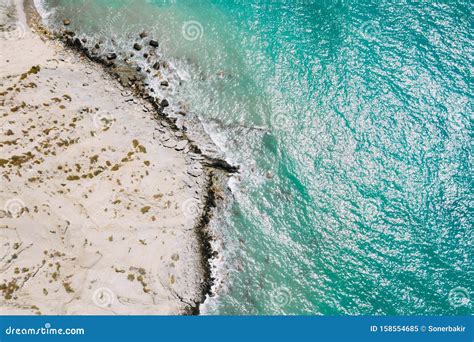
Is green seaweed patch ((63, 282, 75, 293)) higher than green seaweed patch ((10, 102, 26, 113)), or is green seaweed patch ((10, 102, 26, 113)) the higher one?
green seaweed patch ((10, 102, 26, 113))

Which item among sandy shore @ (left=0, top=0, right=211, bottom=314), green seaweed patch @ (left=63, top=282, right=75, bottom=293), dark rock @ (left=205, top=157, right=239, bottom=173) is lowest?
green seaweed patch @ (left=63, top=282, right=75, bottom=293)

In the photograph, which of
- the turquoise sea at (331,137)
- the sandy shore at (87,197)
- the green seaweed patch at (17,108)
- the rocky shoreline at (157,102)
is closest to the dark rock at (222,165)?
the rocky shoreline at (157,102)

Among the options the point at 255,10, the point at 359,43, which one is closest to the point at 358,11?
the point at 359,43

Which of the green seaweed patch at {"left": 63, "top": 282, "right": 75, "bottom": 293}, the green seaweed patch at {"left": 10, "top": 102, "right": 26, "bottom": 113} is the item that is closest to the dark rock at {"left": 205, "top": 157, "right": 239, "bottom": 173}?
the green seaweed patch at {"left": 63, "top": 282, "right": 75, "bottom": 293}

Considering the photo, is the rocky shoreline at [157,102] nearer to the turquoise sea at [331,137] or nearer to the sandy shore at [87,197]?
the sandy shore at [87,197]

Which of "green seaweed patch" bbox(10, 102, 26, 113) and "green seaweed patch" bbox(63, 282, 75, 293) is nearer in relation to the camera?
"green seaweed patch" bbox(63, 282, 75, 293)

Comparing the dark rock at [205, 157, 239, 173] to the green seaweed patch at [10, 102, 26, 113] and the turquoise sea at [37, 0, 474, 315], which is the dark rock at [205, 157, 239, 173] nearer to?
the turquoise sea at [37, 0, 474, 315]

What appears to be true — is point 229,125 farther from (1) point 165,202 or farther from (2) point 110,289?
(2) point 110,289
